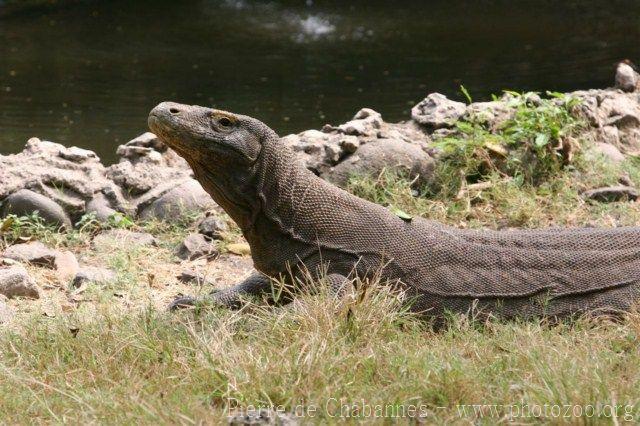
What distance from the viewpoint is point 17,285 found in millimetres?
5887

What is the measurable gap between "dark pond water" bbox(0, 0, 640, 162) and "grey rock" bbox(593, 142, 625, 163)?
11.8 ft

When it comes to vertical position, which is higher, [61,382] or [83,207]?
[61,382]

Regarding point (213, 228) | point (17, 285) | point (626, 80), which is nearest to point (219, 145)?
point (17, 285)

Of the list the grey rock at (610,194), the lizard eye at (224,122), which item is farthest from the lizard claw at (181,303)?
the grey rock at (610,194)

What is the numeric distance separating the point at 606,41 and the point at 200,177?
1368 cm

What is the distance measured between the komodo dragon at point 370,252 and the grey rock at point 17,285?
135cm

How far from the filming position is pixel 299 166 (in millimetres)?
5352

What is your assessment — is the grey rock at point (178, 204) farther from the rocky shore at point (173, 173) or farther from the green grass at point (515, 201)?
the green grass at point (515, 201)

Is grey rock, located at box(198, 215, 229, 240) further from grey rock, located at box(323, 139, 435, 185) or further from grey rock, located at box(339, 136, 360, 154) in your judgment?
grey rock, located at box(339, 136, 360, 154)

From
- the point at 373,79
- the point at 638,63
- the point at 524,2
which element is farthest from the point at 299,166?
the point at 524,2

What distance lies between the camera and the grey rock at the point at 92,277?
6.11m

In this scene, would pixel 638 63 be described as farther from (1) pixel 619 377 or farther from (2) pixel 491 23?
(1) pixel 619 377

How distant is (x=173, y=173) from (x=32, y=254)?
5.50ft

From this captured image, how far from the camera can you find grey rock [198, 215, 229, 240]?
7.11 meters
